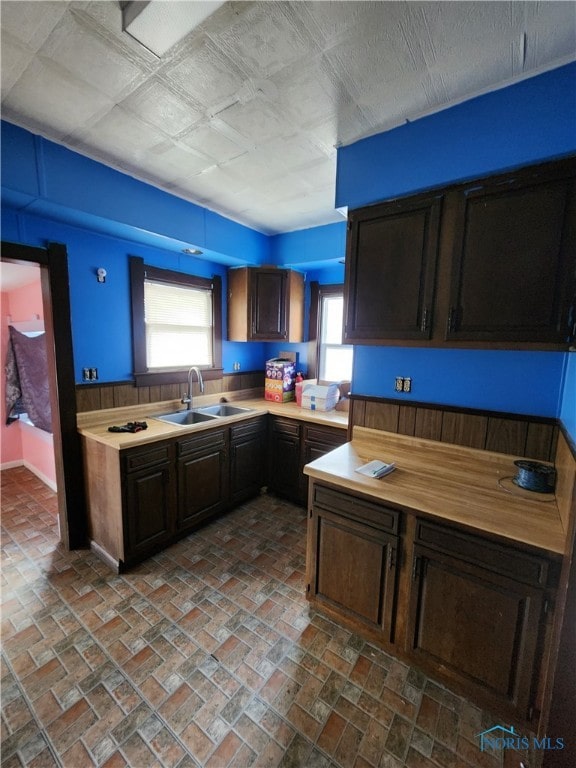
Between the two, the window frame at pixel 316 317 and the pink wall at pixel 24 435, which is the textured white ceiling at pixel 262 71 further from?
the pink wall at pixel 24 435

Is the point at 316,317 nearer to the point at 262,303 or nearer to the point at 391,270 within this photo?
the point at 262,303

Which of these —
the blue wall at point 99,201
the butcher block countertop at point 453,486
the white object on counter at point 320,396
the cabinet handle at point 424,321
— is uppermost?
the blue wall at point 99,201

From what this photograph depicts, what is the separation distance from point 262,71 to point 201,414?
254cm

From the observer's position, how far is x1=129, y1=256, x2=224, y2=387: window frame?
2.80m

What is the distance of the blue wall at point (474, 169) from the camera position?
4.70 ft

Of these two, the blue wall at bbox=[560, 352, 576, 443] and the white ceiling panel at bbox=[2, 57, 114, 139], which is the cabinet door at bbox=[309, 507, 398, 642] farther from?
the white ceiling panel at bbox=[2, 57, 114, 139]

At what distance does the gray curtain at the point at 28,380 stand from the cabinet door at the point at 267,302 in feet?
7.22

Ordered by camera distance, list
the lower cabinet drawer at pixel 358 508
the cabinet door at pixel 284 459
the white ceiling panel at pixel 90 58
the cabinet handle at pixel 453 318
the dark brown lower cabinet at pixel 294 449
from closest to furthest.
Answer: the white ceiling panel at pixel 90 58
the lower cabinet drawer at pixel 358 508
the cabinet handle at pixel 453 318
the dark brown lower cabinet at pixel 294 449
the cabinet door at pixel 284 459

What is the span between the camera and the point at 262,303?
11.4ft

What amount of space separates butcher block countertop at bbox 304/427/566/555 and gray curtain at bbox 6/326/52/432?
322cm

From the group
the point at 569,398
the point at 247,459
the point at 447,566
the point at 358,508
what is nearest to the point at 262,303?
the point at 247,459

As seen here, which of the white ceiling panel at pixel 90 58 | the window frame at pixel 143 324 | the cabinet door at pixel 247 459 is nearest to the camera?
the white ceiling panel at pixel 90 58

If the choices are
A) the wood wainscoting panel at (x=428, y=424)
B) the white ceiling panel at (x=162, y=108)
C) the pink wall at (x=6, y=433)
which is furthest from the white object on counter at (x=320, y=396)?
the pink wall at (x=6, y=433)

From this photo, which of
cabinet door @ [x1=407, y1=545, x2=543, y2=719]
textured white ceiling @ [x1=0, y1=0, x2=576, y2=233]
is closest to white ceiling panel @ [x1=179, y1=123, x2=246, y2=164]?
textured white ceiling @ [x1=0, y1=0, x2=576, y2=233]
